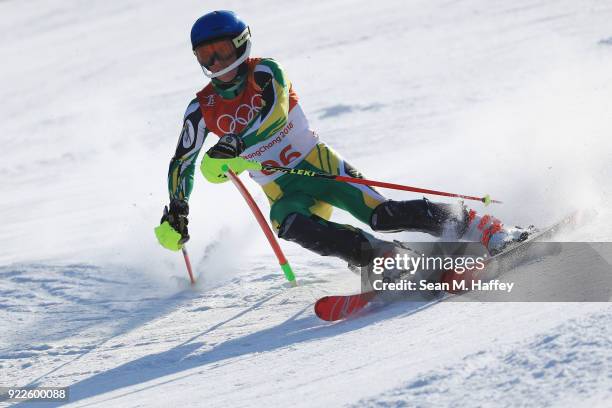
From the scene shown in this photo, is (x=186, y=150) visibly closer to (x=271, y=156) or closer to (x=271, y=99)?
(x=271, y=156)

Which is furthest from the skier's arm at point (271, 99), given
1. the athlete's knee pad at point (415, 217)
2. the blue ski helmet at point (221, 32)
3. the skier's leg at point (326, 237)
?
the athlete's knee pad at point (415, 217)

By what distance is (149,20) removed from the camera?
2358cm

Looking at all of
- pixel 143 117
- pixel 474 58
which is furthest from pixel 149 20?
pixel 474 58

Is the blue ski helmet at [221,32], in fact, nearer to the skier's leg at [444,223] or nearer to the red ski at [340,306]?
the skier's leg at [444,223]

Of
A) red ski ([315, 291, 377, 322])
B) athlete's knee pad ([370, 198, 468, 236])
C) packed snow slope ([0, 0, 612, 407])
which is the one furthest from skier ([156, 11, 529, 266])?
packed snow slope ([0, 0, 612, 407])

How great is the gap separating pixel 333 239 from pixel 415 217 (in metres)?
0.62

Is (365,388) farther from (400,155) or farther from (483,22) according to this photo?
(483,22)

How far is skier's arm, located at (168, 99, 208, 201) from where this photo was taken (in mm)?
5703

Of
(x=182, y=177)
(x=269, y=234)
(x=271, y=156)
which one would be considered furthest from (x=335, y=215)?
(x=269, y=234)

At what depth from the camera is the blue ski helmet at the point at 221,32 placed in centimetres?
547

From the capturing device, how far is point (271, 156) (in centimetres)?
574

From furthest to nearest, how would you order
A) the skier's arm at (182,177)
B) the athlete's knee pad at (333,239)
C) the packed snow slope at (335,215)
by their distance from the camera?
the skier's arm at (182,177) → the athlete's knee pad at (333,239) → the packed snow slope at (335,215)

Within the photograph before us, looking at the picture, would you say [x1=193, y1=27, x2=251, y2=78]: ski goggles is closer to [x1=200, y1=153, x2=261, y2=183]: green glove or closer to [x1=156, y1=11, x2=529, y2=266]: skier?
[x1=156, y1=11, x2=529, y2=266]: skier

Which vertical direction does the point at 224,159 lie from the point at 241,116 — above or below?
below
